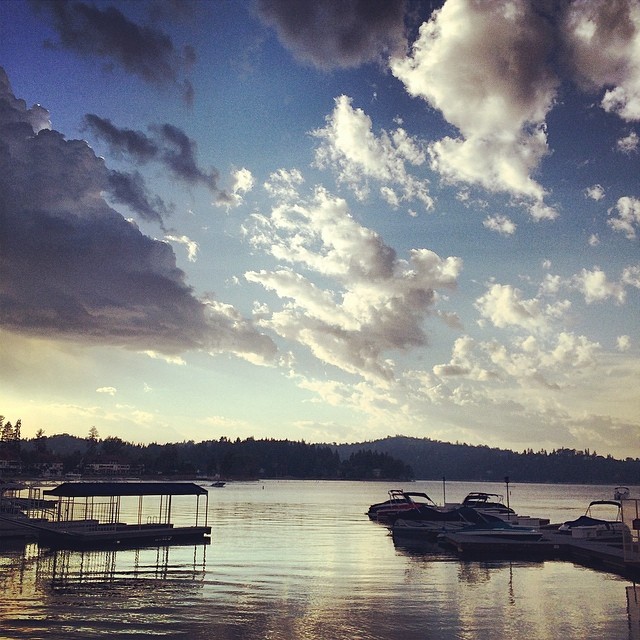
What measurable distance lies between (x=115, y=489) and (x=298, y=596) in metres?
25.3

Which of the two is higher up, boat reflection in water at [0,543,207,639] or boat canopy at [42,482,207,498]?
boat canopy at [42,482,207,498]

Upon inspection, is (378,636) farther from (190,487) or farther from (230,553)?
(190,487)

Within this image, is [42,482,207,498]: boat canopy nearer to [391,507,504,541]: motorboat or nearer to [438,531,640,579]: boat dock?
[438,531,640,579]: boat dock

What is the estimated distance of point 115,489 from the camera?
178 feet

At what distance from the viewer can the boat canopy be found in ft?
173

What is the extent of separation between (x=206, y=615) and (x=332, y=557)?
23308mm

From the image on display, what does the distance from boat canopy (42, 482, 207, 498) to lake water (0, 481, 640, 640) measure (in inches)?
184

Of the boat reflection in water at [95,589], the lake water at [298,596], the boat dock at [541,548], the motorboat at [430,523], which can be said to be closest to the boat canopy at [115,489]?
the boat reflection in water at [95,589]

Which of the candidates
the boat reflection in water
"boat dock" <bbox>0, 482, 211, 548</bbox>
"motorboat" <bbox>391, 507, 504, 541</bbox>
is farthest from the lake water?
"motorboat" <bbox>391, 507, 504, 541</bbox>

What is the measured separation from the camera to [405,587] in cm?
3750

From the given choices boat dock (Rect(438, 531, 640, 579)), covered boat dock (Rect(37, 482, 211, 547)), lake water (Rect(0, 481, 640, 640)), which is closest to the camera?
lake water (Rect(0, 481, 640, 640))

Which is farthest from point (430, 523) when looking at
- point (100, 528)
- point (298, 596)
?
point (298, 596)

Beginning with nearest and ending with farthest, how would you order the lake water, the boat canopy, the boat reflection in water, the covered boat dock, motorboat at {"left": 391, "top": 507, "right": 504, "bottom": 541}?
the boat reflection in water → the lake water → the covered boat dock → the boat canopy → motorboat at {"left": 391, "top": 507, "right": 504, "bottom": 541}

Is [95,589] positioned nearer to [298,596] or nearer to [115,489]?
[298,596]
